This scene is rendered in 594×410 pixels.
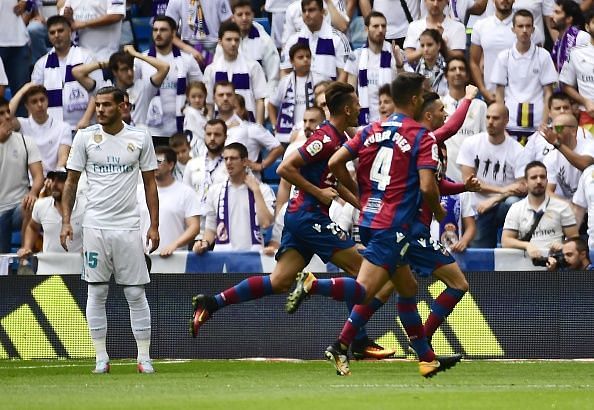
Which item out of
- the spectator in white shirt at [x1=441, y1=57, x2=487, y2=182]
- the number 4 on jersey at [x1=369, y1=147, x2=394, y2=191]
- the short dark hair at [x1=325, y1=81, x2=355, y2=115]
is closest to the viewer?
the number 4 on jersey at [x1=369, y1=147, x2=394, y2=191]

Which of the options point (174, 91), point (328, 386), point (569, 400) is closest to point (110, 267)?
point (328, 386)

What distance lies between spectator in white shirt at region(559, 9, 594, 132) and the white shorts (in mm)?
6788

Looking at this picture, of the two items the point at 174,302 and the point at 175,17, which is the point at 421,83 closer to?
the point at 174,302

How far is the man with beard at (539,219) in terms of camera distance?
48.3ft

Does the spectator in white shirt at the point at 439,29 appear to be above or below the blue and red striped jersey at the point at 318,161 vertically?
above

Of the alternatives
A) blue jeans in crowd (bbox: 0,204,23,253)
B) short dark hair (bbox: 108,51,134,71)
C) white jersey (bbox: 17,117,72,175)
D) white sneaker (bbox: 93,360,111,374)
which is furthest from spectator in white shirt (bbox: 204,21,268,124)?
white sneaker (bbox: 93,360,111,374)

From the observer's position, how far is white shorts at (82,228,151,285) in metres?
12.2

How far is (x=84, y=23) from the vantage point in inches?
757

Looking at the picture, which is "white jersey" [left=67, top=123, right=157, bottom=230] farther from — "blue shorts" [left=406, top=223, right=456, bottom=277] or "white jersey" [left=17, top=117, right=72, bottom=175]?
"white jersey" [left=17, top=117, right=72, bottom=175]

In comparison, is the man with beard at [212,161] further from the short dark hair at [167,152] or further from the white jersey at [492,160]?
the white jersey at [492,160]

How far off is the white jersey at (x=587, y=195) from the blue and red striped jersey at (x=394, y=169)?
423cm

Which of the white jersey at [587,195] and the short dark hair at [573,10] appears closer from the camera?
the white jersey at [587,195]

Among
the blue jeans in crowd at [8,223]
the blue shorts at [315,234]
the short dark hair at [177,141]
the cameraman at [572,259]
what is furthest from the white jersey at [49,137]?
the cameraman at [572,259]

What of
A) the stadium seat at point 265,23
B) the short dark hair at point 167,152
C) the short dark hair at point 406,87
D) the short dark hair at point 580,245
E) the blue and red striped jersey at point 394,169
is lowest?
the short dark hair at point 580,245
